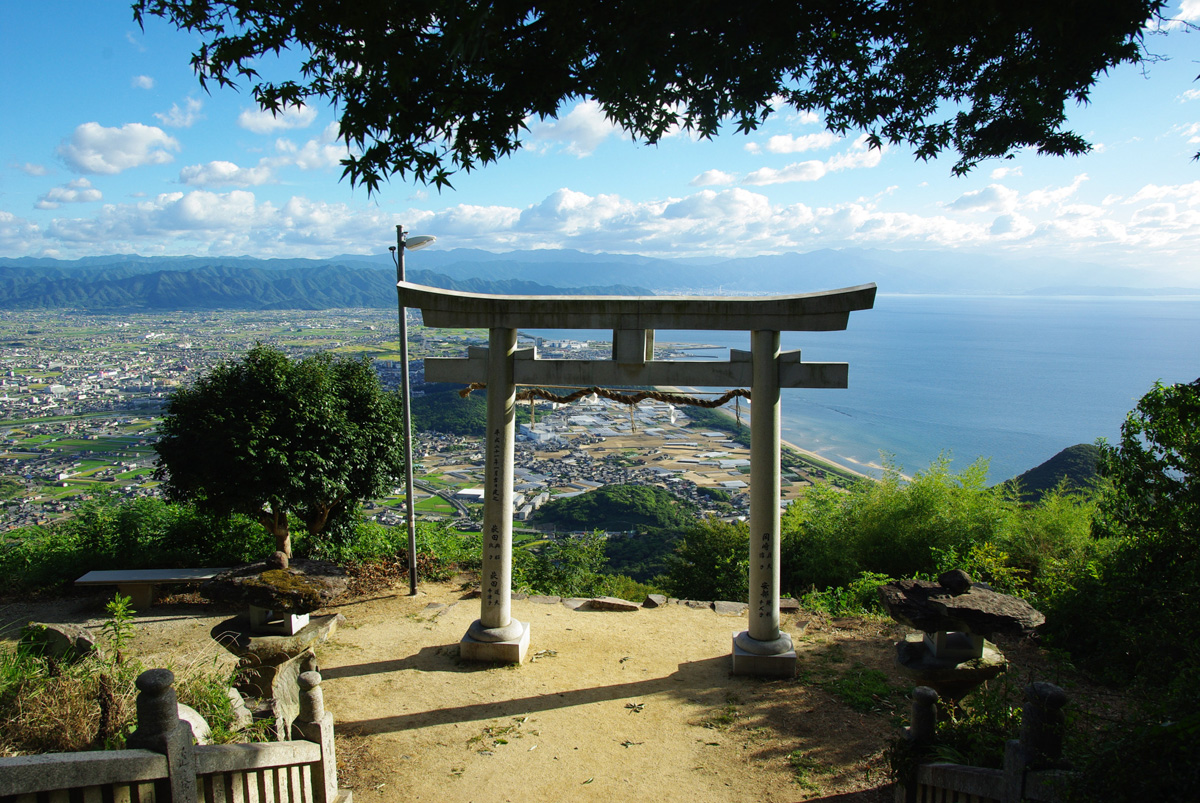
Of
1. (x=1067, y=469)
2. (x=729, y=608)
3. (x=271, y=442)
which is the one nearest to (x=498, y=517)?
(x=271, y=442)

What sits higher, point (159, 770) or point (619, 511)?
point (159, 770)

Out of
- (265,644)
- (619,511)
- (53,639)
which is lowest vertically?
(619,511)

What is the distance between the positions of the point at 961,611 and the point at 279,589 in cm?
560

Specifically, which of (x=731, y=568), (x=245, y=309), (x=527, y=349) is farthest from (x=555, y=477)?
(x=245, y=309)

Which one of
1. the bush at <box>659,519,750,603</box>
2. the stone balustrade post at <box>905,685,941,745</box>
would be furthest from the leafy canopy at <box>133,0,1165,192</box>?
the bush at <box>659,519,750,603</box>

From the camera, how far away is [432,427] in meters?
22.7

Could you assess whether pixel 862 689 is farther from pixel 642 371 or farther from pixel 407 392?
pixel 407 392

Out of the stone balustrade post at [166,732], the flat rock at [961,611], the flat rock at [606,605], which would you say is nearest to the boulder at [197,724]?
the stone balustrade post at [166,732]

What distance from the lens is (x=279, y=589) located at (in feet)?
18.7

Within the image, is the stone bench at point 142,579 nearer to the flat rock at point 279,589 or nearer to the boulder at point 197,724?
the flat rock at point 279,589

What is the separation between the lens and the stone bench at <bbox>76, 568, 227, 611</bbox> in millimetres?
7703

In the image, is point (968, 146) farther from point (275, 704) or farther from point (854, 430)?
point (854, 430)

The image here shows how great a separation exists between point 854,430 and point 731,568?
2129cm

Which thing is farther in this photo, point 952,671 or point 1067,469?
point 1067,469
